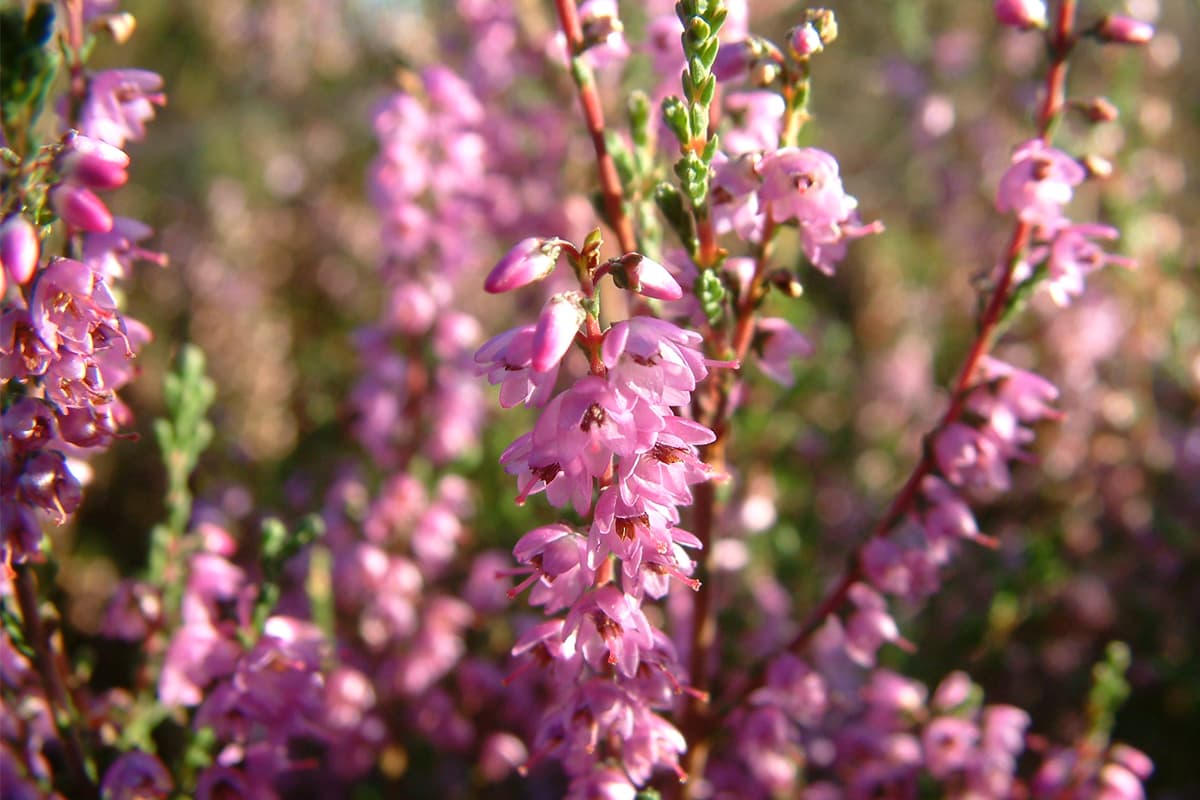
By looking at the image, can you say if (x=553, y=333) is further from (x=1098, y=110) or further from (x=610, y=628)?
(x=1098, y=110)

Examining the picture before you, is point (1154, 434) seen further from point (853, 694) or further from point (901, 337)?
point (853, 694)

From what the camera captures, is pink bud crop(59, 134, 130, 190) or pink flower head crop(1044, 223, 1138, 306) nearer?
pink bud crop(59, 134, 130, 190)

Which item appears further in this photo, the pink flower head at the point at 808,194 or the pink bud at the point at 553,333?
the pink flower head at the point at 808,194

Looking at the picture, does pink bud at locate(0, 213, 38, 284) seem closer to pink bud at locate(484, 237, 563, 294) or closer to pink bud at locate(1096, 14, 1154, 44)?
pink bud at locate(484, 237, 563, 294)

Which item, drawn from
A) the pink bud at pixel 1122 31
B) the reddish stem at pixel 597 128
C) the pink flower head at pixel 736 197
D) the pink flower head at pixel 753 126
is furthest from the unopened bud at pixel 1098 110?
the reddish stem at pixel 597 128

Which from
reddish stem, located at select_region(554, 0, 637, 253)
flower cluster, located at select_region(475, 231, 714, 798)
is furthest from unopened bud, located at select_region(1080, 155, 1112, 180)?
flower cluster, located at select_region(475, 231, 714, 798)

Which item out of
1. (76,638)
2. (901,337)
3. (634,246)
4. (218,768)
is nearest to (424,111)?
(634,246)

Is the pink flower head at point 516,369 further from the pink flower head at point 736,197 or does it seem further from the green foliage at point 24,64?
the green foliage at point 24,64
